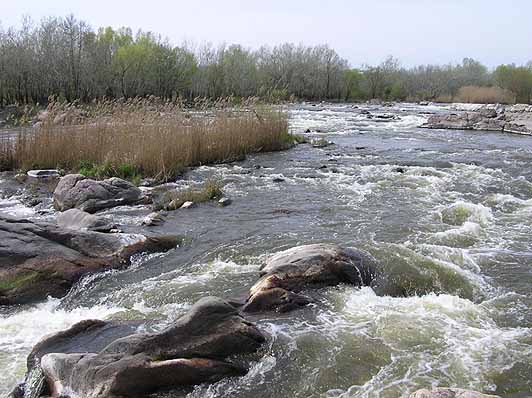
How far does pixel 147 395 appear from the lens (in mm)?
4469

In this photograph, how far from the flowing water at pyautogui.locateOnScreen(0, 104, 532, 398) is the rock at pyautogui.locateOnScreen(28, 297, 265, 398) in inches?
8.0

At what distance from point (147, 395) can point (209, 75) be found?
53884mm

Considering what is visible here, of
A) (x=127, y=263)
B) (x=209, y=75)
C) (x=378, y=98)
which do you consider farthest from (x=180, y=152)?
(x=378, y=98)

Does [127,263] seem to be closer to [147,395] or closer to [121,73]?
[147,395]

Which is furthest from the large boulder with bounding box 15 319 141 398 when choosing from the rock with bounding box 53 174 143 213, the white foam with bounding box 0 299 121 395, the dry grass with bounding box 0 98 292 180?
the dry grass with bounding box 0 98 292 180

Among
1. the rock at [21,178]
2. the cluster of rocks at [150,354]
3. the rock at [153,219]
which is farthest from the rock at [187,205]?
the rock at [21,178]

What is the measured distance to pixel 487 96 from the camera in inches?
2105

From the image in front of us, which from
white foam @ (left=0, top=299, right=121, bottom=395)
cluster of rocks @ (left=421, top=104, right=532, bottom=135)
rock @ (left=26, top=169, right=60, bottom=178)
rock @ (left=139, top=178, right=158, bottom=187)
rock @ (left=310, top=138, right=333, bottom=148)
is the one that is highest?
cluster of rocks @ (left=421, top=104, right=532, bottom=135)

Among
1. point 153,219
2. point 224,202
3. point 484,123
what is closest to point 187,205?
point 224,202

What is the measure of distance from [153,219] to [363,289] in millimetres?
5166

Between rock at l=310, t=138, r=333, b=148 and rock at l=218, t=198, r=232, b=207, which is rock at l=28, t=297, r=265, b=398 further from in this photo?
rock at l=310, t=138, r=333, b=148

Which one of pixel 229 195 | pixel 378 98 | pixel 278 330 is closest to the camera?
pixel 278 330

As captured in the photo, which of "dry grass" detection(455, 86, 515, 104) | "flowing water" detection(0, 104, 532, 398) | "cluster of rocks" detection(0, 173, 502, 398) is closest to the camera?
"cluster of rocks" detection(0, 173, 502, 398)

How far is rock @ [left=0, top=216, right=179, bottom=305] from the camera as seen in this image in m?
7.13
